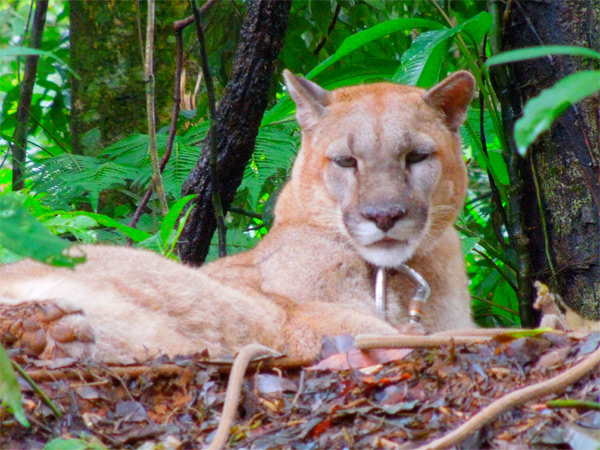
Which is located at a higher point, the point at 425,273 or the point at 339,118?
the point at 339,118

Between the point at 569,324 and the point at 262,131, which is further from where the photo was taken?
the point at 262,131

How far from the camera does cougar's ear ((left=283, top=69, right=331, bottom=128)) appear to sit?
18.2 feet

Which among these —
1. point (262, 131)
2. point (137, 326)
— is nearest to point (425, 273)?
point (137, 326)

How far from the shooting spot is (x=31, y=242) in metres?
2.54

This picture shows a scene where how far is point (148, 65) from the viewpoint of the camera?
626cm

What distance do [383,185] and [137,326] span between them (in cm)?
190

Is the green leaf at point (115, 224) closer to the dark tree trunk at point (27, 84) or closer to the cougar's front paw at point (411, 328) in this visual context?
the cougar's front paw at point (411, 328)

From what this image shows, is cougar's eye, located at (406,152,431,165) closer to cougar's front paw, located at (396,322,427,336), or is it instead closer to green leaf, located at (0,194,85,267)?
cougar's front paw, located at (396,322,427,336)

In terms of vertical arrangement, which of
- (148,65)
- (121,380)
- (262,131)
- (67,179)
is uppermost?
(148,65)

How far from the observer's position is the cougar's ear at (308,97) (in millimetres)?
5539

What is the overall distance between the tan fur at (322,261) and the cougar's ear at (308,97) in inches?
0.4

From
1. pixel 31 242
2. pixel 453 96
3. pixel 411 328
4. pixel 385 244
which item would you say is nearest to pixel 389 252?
pixel 385 244

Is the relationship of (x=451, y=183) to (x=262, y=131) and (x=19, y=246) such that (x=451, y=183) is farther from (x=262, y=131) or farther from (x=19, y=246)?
(x=19, y=246)

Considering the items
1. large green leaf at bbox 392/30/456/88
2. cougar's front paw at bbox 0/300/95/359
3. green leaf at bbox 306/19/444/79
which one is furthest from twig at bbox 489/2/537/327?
cougar's front paw at bbox 0/300/95/359
